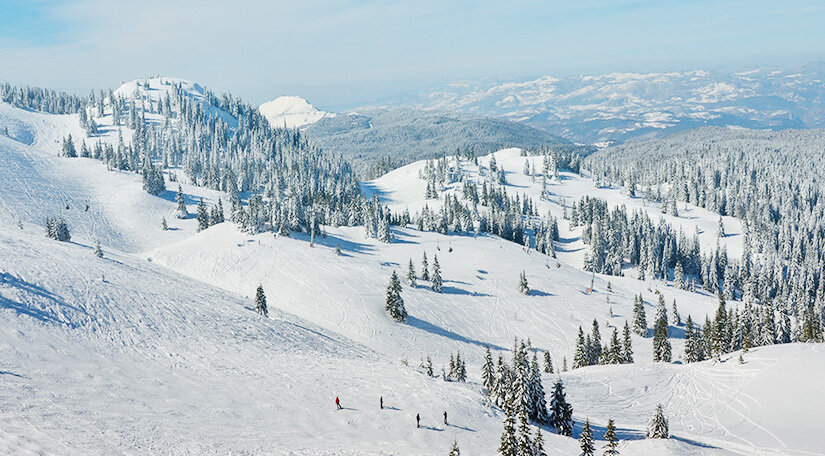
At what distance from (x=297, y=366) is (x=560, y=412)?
2357cm

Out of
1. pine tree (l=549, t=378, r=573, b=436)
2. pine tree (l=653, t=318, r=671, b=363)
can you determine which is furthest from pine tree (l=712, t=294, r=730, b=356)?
pine tree (l=549, t=378, r=573, b=436)

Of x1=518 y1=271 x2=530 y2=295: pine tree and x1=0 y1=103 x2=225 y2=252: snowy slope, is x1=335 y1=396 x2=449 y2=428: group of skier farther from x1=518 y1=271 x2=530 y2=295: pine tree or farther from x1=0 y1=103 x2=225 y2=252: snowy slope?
x1=0 y1=103 x2=225 y2=252: snowy slope

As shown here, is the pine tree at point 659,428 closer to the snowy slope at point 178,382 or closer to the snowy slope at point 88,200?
the snowy slope at point 178,382

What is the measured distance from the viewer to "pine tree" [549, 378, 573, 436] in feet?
137

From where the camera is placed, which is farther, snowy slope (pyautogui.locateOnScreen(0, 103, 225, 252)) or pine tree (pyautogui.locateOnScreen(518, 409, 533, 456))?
snowy slope (pyautogui.locateOnScreen(0, 103, 225, 252))

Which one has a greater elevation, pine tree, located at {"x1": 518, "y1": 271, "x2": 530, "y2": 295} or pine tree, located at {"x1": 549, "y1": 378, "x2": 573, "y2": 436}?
pine tree, located at {"x1": 549, "y1": 378, "x2": 573, "y2": 436}

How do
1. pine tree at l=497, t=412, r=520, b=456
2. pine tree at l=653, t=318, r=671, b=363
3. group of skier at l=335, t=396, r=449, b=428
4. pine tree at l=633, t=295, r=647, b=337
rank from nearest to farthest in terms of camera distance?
pine tree at l=497, t=412, r=520, b=456
group of skier at l=335, t=396, r=449, b=428
pine tree at l=653, t=318, r=671, b=363
pine tree at l=633, t=295, r=647, b=337

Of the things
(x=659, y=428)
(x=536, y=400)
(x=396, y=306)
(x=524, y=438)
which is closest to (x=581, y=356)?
(x=396, y=306)

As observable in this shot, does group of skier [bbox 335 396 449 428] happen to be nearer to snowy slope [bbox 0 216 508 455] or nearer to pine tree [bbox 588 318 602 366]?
snowy slope [bbox 0 216 508 455]

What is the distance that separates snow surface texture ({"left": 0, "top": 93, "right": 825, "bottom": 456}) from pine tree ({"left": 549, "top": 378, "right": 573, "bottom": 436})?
2.65 meters

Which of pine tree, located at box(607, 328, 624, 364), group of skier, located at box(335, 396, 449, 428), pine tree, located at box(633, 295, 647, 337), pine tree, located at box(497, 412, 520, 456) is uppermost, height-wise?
pine tree, located at box(497, 412, 520, 456)

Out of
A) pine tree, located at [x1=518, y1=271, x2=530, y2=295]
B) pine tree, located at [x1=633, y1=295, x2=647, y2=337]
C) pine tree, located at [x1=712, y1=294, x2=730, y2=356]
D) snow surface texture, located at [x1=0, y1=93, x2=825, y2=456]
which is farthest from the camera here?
pine tree, located at [x1=518, y1=271, x2=530, y2=295]

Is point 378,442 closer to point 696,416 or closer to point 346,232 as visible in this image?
point 696,416

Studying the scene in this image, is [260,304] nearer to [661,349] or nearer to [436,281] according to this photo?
[436,281]
